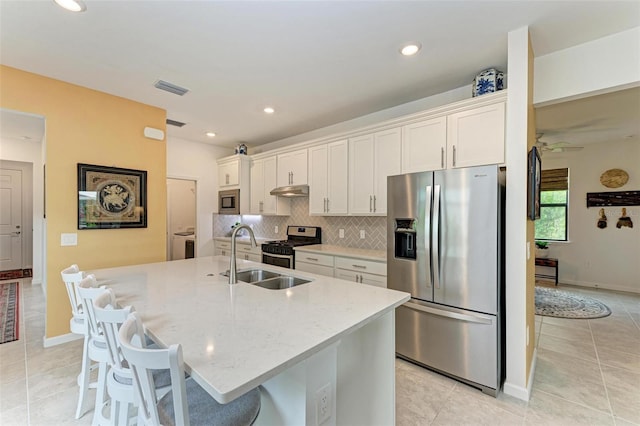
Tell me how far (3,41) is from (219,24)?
185 cm

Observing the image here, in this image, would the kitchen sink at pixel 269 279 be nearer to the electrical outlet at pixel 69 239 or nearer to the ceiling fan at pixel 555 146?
the electrical outlet at pixel 69 239

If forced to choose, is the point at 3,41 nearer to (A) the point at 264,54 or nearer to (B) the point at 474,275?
(A) the point at 264,54

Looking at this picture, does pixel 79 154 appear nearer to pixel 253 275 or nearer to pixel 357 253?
pixel 253 275

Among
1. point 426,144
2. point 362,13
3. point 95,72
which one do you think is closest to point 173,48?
point 95,72

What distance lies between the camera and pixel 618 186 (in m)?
5.21

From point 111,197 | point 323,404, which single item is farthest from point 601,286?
point 111,197

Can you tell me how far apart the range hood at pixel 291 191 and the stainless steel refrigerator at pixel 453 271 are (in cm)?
181

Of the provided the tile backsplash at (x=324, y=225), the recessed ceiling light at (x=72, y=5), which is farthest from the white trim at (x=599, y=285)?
the recessed ceiling light at (x=72, y=5)

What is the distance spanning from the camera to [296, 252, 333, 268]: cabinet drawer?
3560 millimetres

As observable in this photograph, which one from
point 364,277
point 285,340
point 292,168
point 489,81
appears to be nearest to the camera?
point 285,340

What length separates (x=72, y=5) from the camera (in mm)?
1857

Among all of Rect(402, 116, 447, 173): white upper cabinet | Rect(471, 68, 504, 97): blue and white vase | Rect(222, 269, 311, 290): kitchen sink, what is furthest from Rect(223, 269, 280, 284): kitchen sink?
Rect(471, 68, 504, 97): blue and white vase

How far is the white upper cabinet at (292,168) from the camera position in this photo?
427 cm

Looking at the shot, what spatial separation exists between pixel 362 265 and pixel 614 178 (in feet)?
18.2
